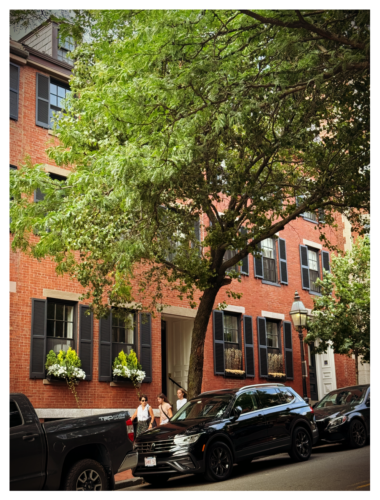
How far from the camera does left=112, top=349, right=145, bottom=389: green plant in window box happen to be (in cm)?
1767

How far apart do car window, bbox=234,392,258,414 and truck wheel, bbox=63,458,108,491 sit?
3763mm

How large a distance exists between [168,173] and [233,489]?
5034 millimetres

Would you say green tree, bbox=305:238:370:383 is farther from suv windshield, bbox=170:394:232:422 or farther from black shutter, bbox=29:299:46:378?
black shutter, bbox=29:299:46:378

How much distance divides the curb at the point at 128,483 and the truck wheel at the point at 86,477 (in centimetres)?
300

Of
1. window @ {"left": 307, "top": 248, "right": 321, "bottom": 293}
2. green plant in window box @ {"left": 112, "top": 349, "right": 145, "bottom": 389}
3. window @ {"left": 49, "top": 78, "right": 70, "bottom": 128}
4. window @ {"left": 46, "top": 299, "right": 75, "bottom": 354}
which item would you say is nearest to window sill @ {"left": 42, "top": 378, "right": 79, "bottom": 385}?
window @ {"left": 46, "top": 299, "right": 75, "bottom": 354}

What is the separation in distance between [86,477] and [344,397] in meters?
8.88

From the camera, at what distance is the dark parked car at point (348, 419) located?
14570mm

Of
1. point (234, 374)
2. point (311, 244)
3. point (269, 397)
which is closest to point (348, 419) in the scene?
point (269, 397)

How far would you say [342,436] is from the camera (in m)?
14.5

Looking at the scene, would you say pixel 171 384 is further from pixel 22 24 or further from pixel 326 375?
pixel 22 24

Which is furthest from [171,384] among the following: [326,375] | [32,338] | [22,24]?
[22,24]

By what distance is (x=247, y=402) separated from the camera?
1221cm

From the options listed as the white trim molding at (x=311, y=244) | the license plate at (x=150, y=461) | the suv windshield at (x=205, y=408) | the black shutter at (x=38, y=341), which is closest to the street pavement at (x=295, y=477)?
the license plate at (x=150, y=461)
